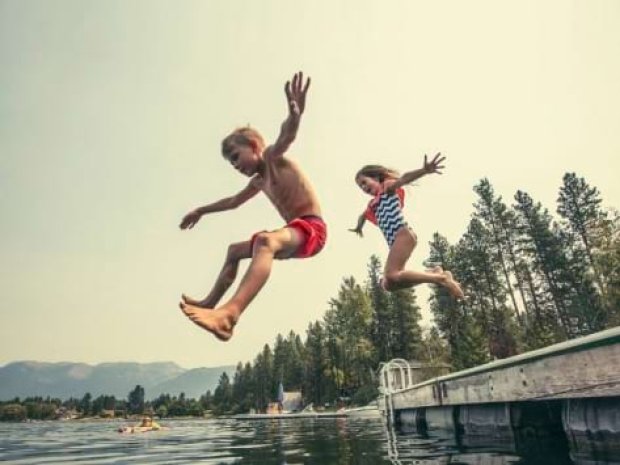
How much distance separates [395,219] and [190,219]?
7.41 ft

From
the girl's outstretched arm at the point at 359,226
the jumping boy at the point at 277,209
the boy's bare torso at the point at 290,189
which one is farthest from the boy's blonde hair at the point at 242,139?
the girl's outstretched arm at the point at 359,226

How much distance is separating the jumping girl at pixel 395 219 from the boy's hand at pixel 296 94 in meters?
2.01

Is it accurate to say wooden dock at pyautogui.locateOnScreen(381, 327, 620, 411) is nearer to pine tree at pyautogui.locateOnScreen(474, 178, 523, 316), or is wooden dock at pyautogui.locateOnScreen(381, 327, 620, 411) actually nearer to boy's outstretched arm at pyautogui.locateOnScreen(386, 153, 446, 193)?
boy's outstretched arm at pyautogui.locateOnScreen(386, 153, 446, 193)

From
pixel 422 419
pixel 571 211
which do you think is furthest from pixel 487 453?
pixel 571 211

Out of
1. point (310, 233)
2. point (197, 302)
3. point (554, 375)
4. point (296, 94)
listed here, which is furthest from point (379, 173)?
point (197, 302)

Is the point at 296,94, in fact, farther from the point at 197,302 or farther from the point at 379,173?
the point at 379,173

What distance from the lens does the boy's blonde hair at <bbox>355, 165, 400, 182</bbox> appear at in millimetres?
5230

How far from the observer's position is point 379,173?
5.26 m

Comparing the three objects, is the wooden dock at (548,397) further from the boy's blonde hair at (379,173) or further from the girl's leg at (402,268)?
the boy's blonde hair at (379,173)

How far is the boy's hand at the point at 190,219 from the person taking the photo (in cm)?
408

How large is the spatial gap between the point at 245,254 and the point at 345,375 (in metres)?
67.6

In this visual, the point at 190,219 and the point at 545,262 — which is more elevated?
the point at 545,262

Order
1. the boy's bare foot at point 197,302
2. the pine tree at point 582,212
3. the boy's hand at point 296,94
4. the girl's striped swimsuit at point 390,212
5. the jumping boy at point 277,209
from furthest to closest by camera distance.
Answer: the pine tree at point 582,212 → the girl's striped swimsuit at point 390,212 → the boy's bare foot at point 197,302 → the boy's hand at point 296,94 → the jumping boy at point 277,209

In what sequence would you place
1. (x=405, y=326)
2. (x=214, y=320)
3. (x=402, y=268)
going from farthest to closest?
(x=405, y=326) → (x=402, y=268) → (x=214, y=320)
